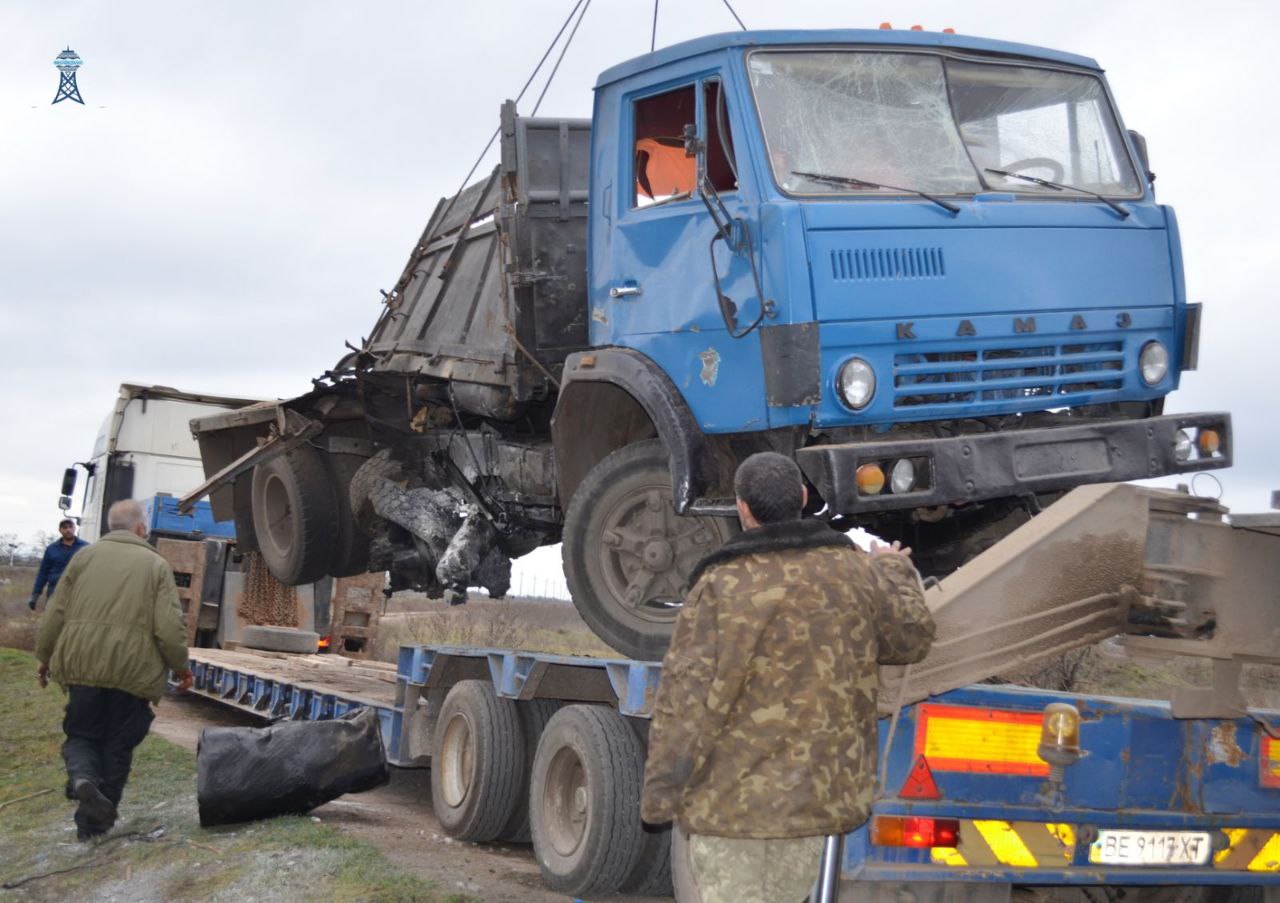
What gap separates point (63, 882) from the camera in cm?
643

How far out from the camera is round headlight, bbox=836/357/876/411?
17.9 feet

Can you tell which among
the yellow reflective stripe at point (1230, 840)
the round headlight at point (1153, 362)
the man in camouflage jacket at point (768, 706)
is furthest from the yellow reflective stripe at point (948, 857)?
the round headlight at point (1153, 362)

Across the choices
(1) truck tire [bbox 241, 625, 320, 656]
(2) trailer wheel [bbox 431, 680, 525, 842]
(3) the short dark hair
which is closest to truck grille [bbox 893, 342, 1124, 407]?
(3) the short dark hair

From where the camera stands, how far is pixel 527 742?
7.14 m

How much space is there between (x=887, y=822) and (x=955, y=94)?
10.5 feet

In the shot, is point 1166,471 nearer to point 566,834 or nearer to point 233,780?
point 566,834

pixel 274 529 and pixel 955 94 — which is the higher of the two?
pixel 955 94

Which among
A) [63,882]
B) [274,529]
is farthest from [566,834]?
[274,529]

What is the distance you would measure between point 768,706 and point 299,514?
6586mm

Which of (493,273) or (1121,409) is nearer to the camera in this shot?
(1121,409)

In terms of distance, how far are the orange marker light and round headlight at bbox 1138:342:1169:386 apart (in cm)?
136

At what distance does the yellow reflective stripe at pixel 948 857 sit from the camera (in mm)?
4406

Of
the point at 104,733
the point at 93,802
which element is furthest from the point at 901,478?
the point at 104,733

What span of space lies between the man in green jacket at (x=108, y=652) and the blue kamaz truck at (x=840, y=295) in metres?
2.05
